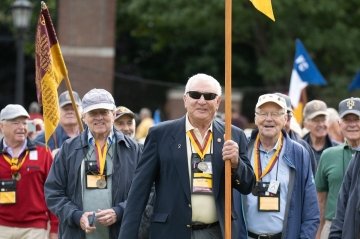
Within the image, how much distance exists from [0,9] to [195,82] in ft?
89.8

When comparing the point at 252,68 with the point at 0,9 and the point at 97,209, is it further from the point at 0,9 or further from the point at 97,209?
the point at 97,209

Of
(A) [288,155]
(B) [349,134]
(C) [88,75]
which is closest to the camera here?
(A) [288,155]

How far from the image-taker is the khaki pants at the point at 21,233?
39.7ft

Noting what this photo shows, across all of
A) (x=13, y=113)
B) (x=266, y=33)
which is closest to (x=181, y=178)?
(x=13, y=113)

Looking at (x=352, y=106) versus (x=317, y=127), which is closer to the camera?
(x=352, y=106)

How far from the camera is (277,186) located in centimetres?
982

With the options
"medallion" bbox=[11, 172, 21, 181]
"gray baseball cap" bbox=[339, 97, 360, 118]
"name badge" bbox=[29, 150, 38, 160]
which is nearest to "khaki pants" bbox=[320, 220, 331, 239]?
"gray baseball cap" bbox=[339, 97, 360, 118]

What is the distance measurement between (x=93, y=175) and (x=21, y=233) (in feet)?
7.16

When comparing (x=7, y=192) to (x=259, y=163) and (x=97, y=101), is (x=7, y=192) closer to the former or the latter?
(x=97, y=101)

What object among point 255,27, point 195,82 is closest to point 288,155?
point 195,82

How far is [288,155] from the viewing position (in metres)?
9.91

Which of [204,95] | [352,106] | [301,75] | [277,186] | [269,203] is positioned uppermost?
[301,75]

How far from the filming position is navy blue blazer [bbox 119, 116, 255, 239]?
891 cm

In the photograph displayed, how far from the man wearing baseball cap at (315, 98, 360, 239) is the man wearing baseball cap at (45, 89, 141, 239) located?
7.13ft
